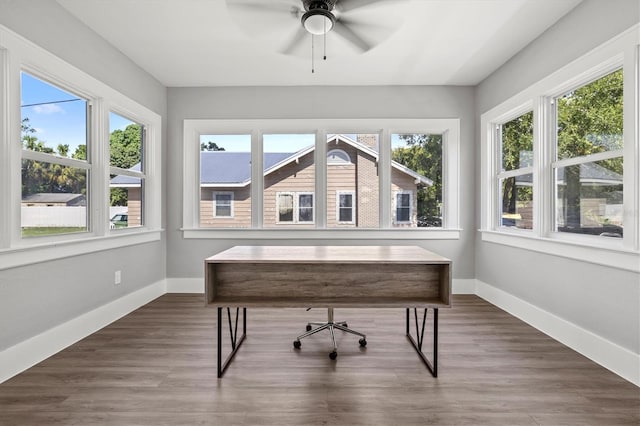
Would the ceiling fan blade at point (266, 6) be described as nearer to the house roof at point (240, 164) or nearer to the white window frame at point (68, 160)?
the white window frame at point (68, 160)

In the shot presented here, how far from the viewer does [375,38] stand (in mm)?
2824

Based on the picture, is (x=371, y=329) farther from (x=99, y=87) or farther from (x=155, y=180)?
(x=99, y=87)

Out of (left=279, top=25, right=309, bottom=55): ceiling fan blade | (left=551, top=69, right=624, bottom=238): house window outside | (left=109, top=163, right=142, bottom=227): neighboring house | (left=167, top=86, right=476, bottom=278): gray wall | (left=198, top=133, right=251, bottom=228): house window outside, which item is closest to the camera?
(left=551, top=69, right=624, bottom=238): house window outside

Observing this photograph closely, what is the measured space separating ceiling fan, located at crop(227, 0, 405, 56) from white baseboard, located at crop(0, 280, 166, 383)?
2.66 metres

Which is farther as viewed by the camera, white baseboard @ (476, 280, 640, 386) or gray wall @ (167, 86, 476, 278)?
gray wall @ (167, 86, 476, 278)

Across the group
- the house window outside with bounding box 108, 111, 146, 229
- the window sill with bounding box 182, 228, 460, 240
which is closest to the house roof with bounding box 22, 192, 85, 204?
the house window outside with bounding box 108, 111, 146, 229

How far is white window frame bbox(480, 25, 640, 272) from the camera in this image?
2.09 metres

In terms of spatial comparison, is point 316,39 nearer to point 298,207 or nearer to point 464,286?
point 298,207

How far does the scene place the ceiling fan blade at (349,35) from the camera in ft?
8.06

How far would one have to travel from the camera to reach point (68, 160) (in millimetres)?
2715

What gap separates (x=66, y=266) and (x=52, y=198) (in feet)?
1.72

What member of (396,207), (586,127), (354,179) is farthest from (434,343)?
(354,179)

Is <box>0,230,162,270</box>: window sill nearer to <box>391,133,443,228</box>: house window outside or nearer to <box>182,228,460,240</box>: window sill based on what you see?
<box>182,228,460,240</box>: window sill

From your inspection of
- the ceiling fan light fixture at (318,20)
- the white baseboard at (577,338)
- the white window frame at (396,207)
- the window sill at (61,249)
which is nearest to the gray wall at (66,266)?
the window sill at (61,249)
